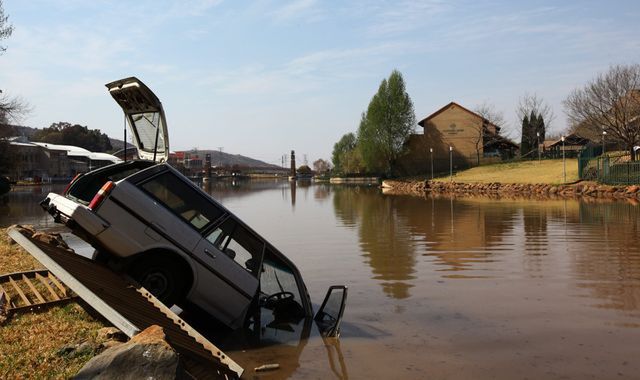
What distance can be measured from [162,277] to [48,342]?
188 cm

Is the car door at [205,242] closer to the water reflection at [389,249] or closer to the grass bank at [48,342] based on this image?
the grass bank at [48,342]

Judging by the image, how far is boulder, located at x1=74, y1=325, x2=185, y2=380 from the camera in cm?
438

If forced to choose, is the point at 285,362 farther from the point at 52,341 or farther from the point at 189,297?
the point at 52,341

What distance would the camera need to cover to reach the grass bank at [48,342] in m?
4.71

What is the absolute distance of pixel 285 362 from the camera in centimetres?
666

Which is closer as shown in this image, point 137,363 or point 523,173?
point 137,363

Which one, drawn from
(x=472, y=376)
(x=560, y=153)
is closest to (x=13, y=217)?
(x=472, y=376)

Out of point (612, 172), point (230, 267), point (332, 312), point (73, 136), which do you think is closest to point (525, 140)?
point (612, 172)

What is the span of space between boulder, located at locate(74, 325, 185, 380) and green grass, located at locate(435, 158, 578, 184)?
4654 centimetres

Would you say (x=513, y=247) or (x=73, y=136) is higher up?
(x=73, y=136)

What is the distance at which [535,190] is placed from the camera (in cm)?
4622

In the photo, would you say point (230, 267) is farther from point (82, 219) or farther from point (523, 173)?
point (523, 173)

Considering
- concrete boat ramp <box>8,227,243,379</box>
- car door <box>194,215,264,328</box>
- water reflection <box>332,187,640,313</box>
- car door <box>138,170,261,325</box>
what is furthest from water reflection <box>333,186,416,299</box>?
concrete boat ramp <box>8,227,243,379</box>

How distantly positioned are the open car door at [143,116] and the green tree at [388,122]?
7885 cm
